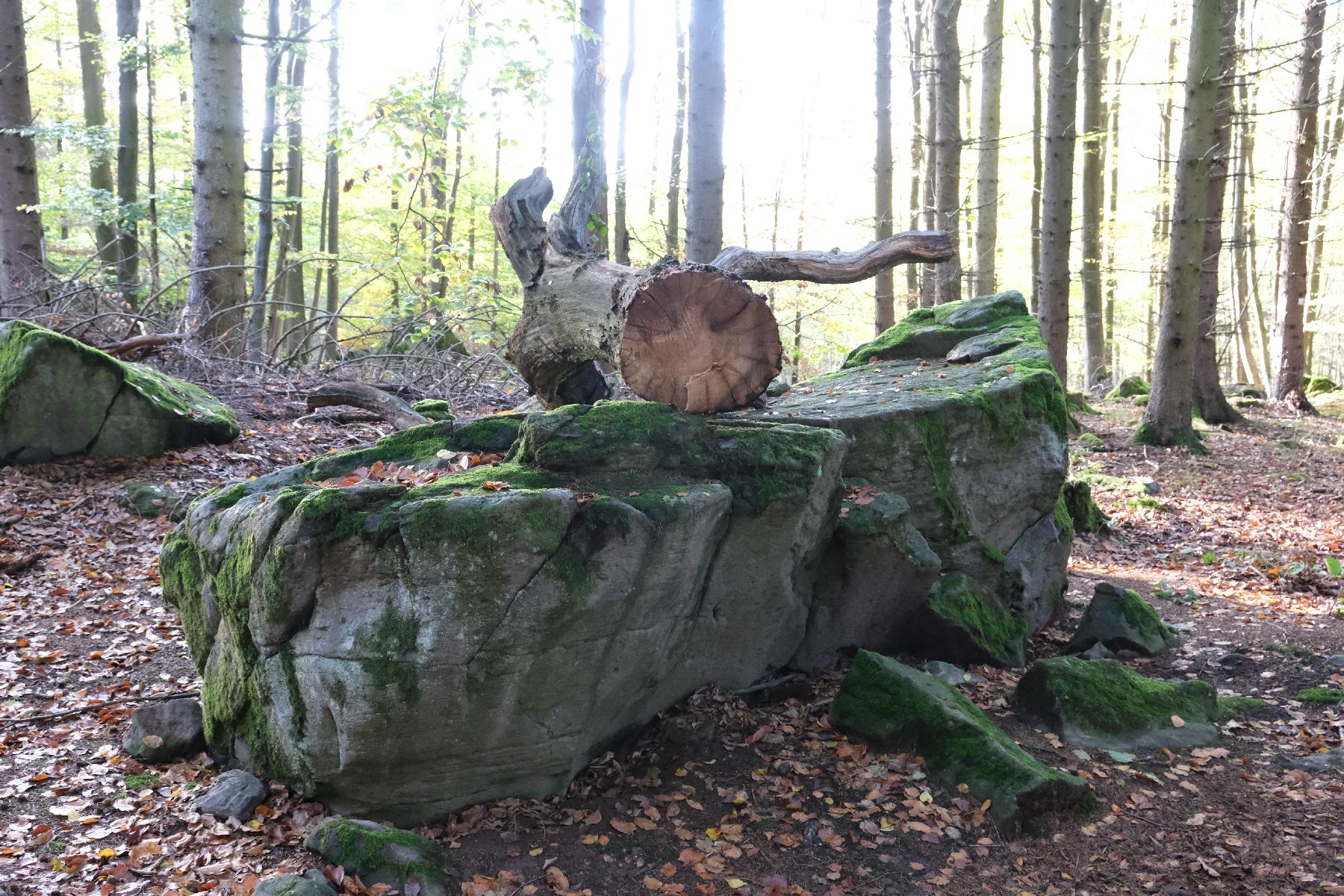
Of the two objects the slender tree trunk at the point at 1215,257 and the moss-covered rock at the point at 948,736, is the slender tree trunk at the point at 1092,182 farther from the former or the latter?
the moss-covered rock at the point at 948,736

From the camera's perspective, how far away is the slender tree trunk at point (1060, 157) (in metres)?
12.2

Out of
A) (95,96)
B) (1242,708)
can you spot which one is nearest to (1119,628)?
(1242,708)

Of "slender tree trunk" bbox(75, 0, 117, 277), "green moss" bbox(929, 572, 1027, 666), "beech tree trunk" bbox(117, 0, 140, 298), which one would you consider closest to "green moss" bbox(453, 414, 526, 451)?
"green moss" bbox(929, 572, 1027, 666)

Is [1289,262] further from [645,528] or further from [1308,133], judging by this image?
[645,528]

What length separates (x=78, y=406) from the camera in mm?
7523

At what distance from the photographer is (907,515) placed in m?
5.76

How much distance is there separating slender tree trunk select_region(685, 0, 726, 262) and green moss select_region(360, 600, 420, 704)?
598 centimetres

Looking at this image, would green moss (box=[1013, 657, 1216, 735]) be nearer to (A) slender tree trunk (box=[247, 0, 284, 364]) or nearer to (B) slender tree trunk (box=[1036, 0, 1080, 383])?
(B) slender tree trunk (box=[1036, 0, 1080, 383])

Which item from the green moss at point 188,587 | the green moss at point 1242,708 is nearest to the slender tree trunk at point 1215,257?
the green moss at point 1242,708

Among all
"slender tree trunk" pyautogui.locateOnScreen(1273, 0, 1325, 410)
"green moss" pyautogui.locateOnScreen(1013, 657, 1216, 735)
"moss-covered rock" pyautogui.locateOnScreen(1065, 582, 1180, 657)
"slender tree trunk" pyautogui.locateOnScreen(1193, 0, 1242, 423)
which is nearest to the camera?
"green moss" pyautogui.locateOnScreen(1013, 657, 1216, 735)

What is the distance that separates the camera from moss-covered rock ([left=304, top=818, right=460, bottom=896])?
3338 mm

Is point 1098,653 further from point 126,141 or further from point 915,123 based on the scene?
point 126,141

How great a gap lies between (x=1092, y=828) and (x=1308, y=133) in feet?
55.5

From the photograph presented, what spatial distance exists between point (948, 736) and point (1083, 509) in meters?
5.65
